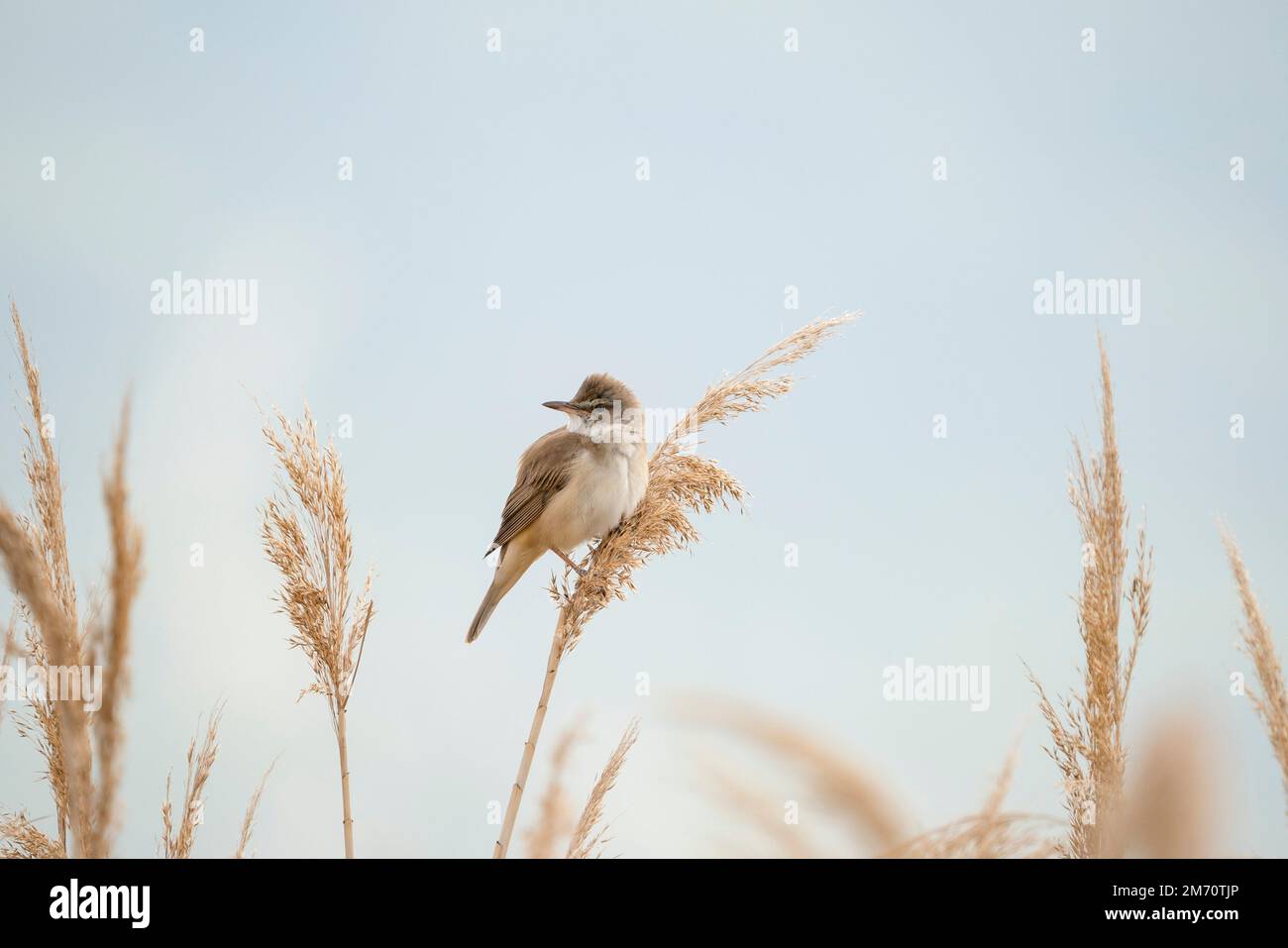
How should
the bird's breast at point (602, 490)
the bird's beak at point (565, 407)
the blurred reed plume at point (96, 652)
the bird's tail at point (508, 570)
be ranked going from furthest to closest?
the bird's beak at point (565, 407)
the bird's tail at point (508, 570)
the bird's breast at point (602, 490)
the blurred reed plume at point (96, 652)

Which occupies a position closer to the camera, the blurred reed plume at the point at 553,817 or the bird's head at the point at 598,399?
the blurred reed plume at the point at 553,817

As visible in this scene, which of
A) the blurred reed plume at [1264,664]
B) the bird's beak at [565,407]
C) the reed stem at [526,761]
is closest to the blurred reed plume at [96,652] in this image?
the reed stem at [526,761]

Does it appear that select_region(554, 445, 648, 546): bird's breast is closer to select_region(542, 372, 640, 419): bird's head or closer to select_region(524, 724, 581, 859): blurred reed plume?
select_region(542, 372, 640, 419): bird's head

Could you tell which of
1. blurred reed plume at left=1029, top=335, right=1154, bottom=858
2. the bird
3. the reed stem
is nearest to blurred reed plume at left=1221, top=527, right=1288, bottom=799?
blurred reed plume at left=1029, top=335, right=1154, bottom=858

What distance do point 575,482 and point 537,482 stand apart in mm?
301

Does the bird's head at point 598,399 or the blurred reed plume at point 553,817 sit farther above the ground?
the bird's head at point 598,399

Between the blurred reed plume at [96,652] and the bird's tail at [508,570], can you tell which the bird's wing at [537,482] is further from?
the blurred reed plume at [96,652]

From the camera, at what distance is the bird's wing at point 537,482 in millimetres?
5445

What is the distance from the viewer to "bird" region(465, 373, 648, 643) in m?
5.24
